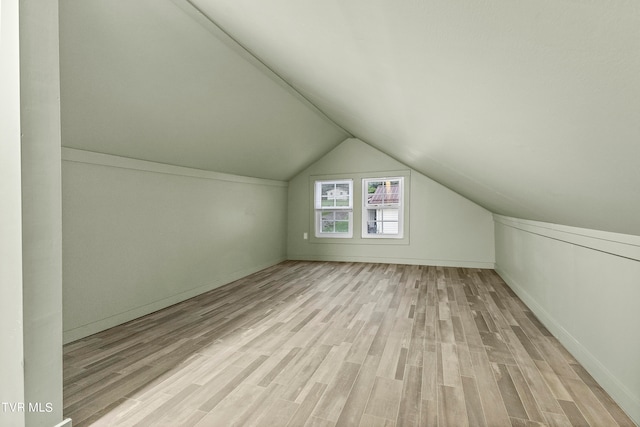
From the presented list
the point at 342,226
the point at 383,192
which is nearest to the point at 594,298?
the point at 383,192

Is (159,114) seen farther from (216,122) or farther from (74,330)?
(74,330)

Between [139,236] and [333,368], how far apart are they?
235 centimetres

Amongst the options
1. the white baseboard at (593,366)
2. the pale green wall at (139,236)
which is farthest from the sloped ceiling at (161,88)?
the white baseboard at (593,366)

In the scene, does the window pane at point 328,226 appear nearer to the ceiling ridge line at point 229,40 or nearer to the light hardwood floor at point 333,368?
the light hardwood floor at point 333,368

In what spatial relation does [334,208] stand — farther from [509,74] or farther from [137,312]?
[509,74]

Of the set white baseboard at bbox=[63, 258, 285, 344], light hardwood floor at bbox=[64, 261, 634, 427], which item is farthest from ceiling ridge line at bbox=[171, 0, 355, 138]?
white baseboard at bbox=[63, 258, 285, 344]

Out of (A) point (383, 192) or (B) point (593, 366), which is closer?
(B) point (593, 366)

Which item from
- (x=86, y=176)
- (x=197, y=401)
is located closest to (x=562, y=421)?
(x=197, y=401)

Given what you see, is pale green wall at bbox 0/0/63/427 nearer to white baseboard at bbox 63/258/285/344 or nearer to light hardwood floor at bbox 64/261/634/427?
light hardwood floor at bbox 64/261/634/427

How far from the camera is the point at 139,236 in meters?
3.19

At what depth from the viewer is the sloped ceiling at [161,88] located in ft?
6.33

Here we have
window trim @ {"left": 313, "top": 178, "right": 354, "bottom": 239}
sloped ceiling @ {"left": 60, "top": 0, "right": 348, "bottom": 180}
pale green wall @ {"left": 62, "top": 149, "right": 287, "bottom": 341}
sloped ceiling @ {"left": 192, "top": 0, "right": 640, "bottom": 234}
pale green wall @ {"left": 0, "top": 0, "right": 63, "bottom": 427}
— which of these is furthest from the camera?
window trim @ {"left": 313, "top": 178, "right": 354, "bottom": 239}

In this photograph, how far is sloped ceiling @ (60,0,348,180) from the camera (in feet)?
6.33

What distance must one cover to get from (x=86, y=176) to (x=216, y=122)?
51.1 inches
